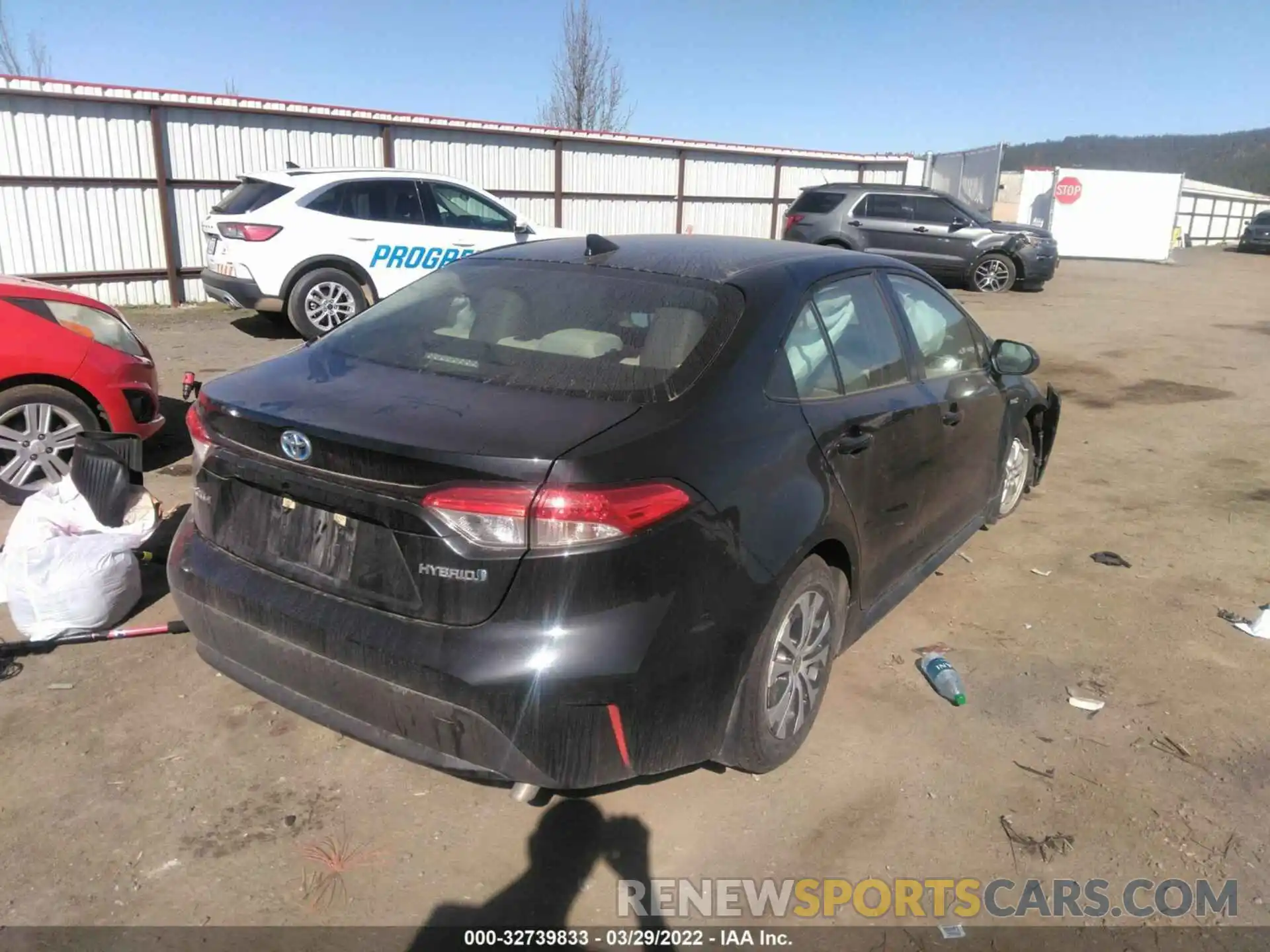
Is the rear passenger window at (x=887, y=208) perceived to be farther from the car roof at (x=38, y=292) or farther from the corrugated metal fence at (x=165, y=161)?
the car roof at (x=38, y=292)

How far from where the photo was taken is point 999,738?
3.32m

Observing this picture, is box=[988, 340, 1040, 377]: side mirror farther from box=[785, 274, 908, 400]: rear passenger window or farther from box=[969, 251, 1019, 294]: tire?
box=[969, 251, 1019, 294]: tire

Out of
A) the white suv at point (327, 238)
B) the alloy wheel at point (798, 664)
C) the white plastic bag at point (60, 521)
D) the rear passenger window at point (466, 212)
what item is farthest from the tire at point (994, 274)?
the white plastic bag at point (60, 521)

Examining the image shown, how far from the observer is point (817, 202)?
17.9 meters

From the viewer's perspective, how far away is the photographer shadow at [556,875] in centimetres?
244

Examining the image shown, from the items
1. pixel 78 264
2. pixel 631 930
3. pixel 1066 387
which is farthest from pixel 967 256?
pixel 631 930

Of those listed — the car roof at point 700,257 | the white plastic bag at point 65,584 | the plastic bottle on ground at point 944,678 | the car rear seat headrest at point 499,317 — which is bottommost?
the plastic bottle on ground at point 944,678

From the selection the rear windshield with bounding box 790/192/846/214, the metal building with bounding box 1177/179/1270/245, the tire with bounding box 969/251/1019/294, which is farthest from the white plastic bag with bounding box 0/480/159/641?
the metal building with bounding box 1177/179/1270/245

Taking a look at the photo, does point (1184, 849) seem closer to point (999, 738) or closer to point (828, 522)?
point (999, 738)

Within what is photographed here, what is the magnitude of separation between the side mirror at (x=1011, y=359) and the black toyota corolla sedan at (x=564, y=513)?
1.34 m

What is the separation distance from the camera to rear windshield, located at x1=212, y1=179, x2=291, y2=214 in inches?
390

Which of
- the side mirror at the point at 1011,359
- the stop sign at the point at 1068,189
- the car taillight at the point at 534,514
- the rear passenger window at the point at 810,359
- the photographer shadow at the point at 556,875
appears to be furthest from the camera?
the stop sign at the point at 1068,189

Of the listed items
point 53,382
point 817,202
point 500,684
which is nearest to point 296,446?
point 500,684

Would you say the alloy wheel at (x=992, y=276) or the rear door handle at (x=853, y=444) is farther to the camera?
the alloy wheel at (x=992, y=276)
